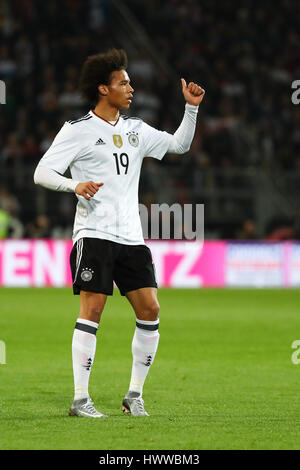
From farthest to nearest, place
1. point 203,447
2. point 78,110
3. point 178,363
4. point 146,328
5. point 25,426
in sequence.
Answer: point 78,110 < point 178,363 < point 146,328 < point 25,426 < point 203,447

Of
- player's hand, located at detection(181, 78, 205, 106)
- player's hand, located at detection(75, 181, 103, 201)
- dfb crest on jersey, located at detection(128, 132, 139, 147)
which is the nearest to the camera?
player's hand, located at detection(75, 181, 103, 201)

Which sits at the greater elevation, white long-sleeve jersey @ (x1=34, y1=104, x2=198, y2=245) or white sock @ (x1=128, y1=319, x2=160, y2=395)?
white long-sleeve jersey @ (x1=34, y1=104, x2=198, y2=245)

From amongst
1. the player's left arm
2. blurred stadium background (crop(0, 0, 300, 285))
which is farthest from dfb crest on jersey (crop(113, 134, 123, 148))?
blurred stadium background (crop(0, 0, 300, 285))

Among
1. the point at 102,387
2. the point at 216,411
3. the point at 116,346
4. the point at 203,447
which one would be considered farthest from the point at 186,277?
the point at 203,447

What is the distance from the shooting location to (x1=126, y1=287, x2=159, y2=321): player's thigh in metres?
6.25

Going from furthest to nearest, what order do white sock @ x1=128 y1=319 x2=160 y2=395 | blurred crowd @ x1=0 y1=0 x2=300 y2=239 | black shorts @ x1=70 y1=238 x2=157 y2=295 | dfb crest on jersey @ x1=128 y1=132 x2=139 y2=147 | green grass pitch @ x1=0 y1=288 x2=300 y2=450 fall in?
blurred crowd @ x1=0 y1=0 x2=300 y2=239, dfb crest on jersey @ x1=128 y1=132 x2=139 y2=147, white sock @ x1=128 y1=319 x2=160 y2=395, black shorts @ x1=70 y1=238 x2=157 y2=295, green grass pitch @ x1=0 y1=288 x2=300 y2=450

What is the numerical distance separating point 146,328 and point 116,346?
4.20 m

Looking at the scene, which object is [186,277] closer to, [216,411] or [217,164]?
[217,164]

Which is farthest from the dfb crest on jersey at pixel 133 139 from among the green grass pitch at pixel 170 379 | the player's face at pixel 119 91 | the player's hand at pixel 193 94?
the green grass pitch at pixel 170 379

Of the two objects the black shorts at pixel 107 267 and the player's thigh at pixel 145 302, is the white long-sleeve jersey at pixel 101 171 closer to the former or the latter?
the black shorts at pixel 107 267

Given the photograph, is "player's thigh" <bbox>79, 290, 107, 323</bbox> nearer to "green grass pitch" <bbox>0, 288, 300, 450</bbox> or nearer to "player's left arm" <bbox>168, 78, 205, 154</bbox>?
"green grass pitch" <bbox>0, 288, 300, 450</bbox>

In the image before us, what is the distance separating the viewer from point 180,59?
23.0m

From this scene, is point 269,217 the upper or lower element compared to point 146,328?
upper

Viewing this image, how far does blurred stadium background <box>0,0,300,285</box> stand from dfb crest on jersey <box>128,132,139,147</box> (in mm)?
11657
